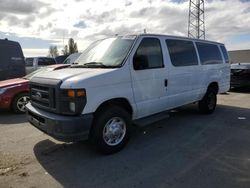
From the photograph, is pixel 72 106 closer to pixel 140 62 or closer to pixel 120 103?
pixel 120 103

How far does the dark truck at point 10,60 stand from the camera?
9.77m

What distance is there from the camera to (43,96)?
15.3 ft

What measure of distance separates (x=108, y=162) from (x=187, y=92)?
312 cm

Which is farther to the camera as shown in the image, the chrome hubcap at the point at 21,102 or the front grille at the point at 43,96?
the chrome hubcap at the point at 21,102

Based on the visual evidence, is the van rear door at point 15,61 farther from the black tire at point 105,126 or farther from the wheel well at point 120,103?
the black tire at point 105,126

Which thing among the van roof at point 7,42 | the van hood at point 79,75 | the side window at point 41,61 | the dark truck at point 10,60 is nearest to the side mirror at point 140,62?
the van hood at point 79,75

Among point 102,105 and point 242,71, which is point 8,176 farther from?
point 242,71

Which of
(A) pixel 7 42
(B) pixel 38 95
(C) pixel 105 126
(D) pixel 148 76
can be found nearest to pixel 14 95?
(A) pixel 7 42

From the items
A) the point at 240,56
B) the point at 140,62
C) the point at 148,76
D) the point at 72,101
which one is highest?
the point at 240,56

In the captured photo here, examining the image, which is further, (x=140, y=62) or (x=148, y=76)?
(x=148, y=76)

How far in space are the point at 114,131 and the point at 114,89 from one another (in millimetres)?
786

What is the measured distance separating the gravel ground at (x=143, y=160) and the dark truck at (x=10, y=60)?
392 cm

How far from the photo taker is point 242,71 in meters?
12.9

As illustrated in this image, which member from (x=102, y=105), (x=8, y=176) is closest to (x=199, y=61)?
(x=102, y=105)
